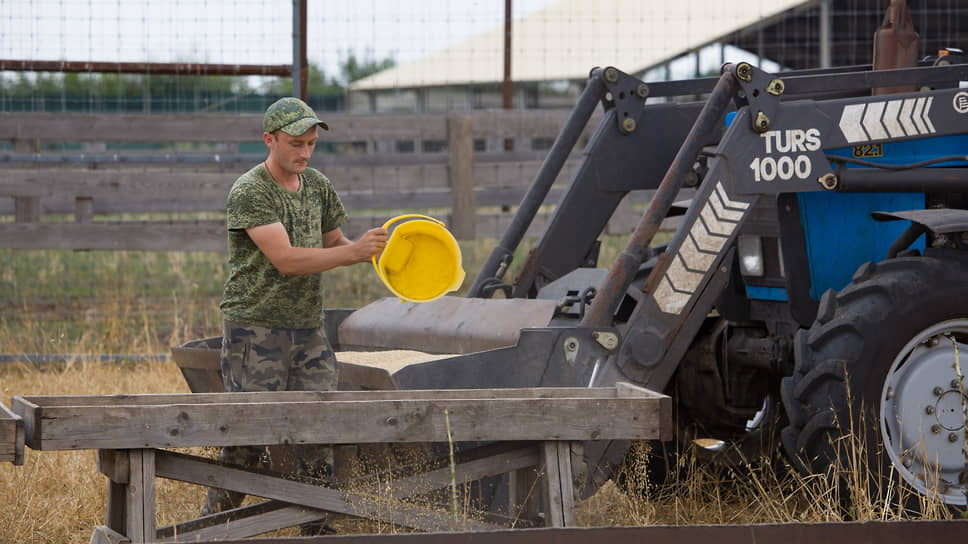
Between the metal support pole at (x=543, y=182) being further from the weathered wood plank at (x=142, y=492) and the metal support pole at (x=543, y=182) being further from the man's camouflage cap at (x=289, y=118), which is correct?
the weathered wood plank at (x=142, y=492)

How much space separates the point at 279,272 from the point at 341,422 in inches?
39.3

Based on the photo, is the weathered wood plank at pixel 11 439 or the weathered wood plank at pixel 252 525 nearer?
the weathered wood plank at pixel 11 439

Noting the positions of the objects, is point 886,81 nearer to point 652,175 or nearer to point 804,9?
point 652,175

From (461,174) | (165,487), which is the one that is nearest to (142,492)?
(165,487)

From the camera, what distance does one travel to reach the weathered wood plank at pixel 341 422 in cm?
325

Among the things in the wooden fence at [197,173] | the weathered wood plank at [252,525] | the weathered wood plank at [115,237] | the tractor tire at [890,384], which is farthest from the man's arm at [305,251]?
the weathered wood plank at [115,237]

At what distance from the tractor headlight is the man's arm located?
1729mm

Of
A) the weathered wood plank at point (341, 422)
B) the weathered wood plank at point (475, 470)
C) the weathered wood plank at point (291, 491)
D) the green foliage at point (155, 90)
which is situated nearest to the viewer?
the weathered wood plank at point (341, 422)

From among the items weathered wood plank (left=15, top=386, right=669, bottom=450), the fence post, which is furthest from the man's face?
the fence post

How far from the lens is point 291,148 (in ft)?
13.7

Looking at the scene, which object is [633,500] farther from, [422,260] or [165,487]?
[165,487]

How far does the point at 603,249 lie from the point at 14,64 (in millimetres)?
6005

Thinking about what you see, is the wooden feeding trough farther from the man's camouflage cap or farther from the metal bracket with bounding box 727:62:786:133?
the metal bracket with bounding box 727:62:786:133

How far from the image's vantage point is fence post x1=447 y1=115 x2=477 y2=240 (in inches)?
360
